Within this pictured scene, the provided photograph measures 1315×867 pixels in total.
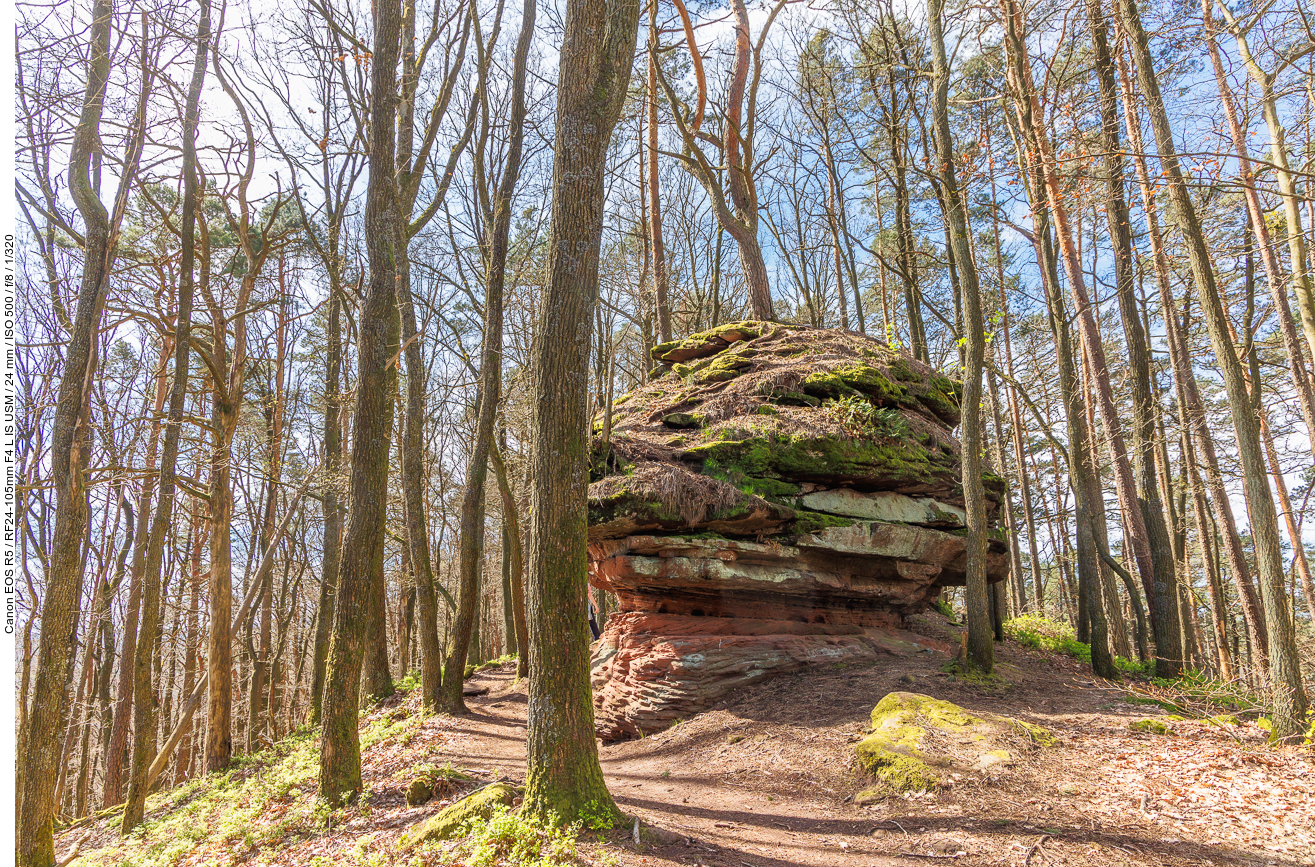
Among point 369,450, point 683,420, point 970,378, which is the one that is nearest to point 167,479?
point 369,450

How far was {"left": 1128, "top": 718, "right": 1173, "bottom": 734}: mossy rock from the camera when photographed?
5.73 m

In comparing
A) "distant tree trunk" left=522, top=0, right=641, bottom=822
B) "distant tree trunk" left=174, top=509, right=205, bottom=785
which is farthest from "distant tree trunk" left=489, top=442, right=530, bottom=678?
"distant tree trunk" left=174, top=509, right=205, bottom=785

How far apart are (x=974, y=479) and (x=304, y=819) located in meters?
8.54

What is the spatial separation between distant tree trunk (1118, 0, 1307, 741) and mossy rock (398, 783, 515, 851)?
6.50 meters

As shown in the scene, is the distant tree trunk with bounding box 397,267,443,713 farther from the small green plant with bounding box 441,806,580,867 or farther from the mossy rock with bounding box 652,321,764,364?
the small green plant with bounding box 441,806,580,867

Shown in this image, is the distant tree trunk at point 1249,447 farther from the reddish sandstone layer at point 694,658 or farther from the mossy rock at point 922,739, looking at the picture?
the reddish sandstone layer at point 694,658

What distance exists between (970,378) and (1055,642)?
6.31 m

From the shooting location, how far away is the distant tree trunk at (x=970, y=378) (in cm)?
773

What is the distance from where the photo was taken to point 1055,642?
11203 millimetres

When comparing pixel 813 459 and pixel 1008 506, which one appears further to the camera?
pixel 1008 506

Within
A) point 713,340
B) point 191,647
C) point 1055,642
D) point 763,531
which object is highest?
point 713,340

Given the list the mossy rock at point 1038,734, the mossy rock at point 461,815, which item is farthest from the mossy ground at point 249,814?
the mossy rock at point 1038,734

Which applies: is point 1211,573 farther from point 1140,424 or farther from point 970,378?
point 970,378

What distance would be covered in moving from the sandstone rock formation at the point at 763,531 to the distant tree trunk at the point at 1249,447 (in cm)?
372
